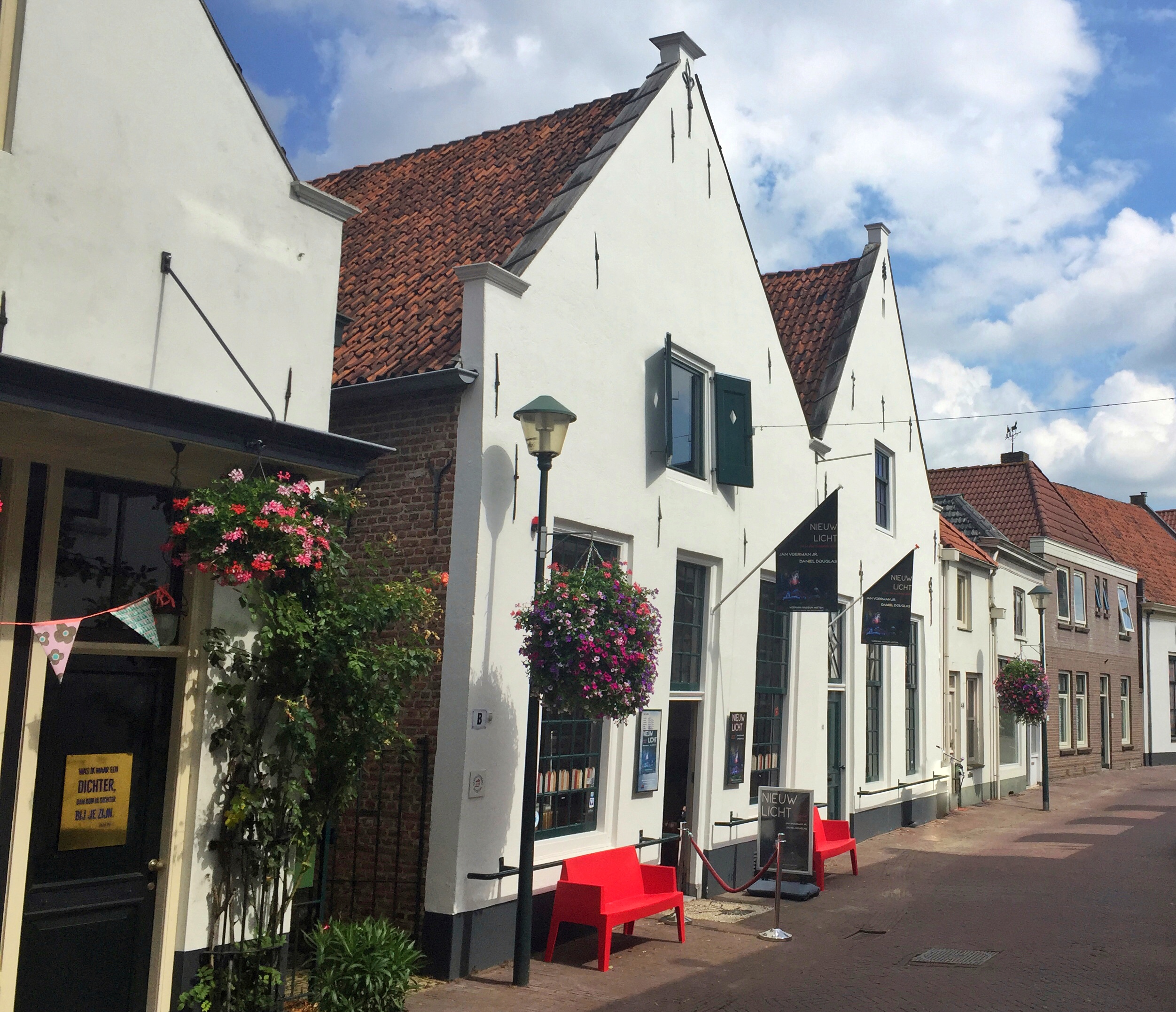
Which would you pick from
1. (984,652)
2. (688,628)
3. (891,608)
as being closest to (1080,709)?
(984,652)

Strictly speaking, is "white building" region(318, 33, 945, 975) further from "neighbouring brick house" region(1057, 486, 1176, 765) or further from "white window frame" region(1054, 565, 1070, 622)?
"neighbouring brick house" region(1057, 486, 1176, 765)

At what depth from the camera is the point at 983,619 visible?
2384 cm

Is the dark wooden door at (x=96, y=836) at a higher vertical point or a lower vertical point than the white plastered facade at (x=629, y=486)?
lower

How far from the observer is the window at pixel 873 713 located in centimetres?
1738

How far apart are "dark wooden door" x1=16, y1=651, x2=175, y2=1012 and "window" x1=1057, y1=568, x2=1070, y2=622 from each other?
90.7 ft

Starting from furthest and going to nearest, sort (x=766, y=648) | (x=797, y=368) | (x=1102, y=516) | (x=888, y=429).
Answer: (x=1102, y=516) < (x=888, y=429) < (x=797, y=368) < (x=766, y=648)

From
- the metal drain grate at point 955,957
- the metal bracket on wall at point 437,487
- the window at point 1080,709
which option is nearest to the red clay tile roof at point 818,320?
the metal drain grate at point 955,957

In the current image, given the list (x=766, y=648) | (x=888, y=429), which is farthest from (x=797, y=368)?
(x=766, y=648)

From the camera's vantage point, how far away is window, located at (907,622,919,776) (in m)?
19.2

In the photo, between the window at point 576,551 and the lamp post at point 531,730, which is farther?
the window at point 576,551

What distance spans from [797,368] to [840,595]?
140 inches

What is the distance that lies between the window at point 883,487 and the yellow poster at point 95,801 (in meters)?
13.6

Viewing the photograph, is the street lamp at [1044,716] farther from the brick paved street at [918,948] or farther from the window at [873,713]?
the window at [873,713]

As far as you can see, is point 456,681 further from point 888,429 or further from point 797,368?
point 888,429
